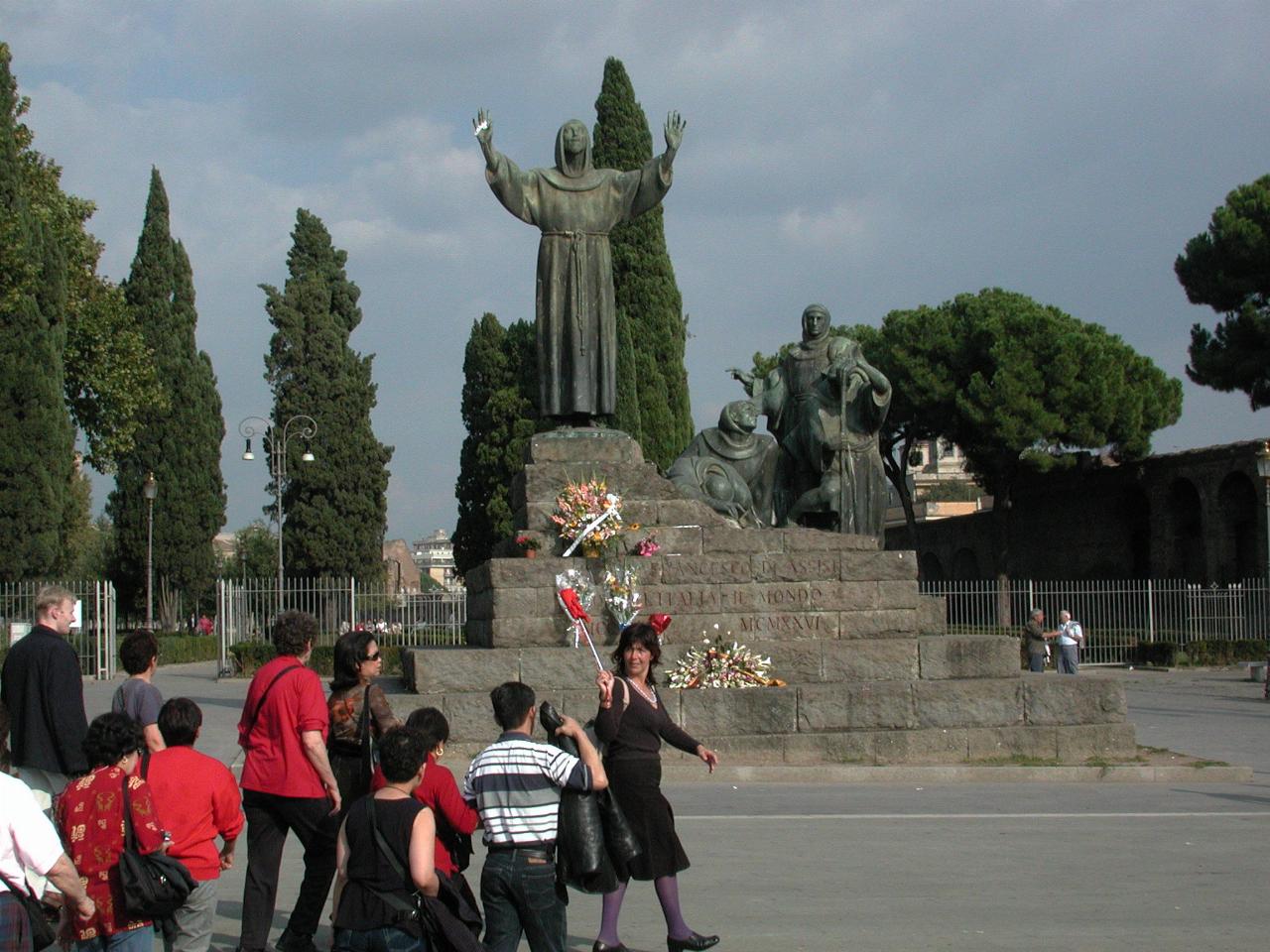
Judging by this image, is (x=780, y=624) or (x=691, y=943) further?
(x=780, y=624)

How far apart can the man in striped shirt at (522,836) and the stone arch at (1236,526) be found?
35.9 meters

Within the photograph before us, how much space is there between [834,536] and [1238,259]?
30.4 m

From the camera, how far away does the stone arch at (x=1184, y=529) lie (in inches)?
1576

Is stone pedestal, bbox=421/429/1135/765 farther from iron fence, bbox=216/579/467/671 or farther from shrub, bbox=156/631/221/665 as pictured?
shrub, bbox=156/631/221/665

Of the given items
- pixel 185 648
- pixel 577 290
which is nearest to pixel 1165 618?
pixel 577 290

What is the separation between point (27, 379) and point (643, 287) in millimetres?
16181

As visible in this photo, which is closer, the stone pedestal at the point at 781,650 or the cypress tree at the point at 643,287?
the stone pedestal at the point at 781,650

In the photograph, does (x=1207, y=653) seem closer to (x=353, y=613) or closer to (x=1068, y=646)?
(x=1068, y=646)

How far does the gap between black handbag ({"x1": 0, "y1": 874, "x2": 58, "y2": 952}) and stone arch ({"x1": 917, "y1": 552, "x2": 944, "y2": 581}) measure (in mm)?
47186

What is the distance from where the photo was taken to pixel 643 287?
40.0 m

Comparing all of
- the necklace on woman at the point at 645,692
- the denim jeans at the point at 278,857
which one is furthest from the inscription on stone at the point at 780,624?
the denim jeans at the point at 278,857

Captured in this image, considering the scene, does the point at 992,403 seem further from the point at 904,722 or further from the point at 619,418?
the point at 904,722

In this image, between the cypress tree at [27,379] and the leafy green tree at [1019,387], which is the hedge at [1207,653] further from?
the cypress tree at [27,379]

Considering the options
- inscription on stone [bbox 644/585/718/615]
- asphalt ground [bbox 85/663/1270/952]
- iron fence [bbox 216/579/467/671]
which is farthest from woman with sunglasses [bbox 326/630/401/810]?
iron fence [bbox 216/579/467/671]
